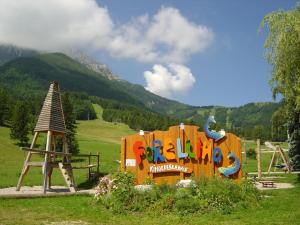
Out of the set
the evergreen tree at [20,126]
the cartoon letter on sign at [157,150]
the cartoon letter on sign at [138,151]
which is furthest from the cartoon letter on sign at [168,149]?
the evergreen tree at [20,126]

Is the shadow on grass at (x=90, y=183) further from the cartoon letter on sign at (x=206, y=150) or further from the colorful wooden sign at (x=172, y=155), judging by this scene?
the cartoon letter on sign at (x=206, y=150)

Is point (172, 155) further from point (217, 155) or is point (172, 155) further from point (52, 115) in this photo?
point (52, 115)

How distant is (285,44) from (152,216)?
1152 centimetres

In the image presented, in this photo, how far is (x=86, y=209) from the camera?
1608cm

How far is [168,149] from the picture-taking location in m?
20.5

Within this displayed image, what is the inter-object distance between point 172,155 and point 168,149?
0.38 metres

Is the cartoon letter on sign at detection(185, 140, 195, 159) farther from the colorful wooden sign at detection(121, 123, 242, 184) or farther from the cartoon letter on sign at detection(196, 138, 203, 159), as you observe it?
the cartoon letter on sign at detection(196, 138, 203, 159)

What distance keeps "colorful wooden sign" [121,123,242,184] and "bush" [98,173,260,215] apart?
2.89 m

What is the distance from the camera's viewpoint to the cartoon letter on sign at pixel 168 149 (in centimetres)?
2052

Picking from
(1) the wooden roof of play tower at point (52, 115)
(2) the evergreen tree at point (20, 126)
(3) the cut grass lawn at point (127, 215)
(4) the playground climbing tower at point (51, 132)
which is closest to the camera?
(3) the cut grass lawn at point (127, 215)

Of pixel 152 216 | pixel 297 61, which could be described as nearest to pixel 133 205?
pixel 152 216

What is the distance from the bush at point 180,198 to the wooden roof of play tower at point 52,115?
863 cm

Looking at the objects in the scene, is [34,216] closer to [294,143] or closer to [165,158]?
[165,158]

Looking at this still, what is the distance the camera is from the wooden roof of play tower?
24672 mm
